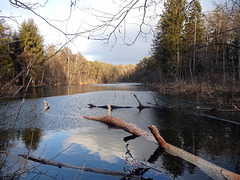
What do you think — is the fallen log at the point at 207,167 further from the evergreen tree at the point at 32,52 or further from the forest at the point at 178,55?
the evergreen tree at the point at 32,52

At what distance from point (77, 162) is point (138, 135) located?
2.60 metres

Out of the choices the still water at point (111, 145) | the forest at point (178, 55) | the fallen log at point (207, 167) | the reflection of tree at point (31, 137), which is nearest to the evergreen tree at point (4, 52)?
the forest at point (178, 55)

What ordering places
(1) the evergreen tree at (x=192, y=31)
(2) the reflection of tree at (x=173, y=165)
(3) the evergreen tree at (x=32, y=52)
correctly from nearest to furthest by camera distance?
(3) the evergreen tree at (x=32, y=52)
(1) the evergreen tree at (x=192, y=31)
(2) the reflection of tree at (x=173, y=165)

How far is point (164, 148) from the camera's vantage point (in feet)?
15.9

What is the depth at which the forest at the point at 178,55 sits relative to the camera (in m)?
2.56

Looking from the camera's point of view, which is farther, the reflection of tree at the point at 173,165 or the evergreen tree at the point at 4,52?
the reflection of tree at the point at 173,165

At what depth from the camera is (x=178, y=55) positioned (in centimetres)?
2559

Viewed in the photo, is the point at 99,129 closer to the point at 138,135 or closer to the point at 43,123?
the point at 138,135

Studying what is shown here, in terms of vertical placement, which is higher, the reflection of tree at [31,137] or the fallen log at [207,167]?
the fallen log at [207,167]

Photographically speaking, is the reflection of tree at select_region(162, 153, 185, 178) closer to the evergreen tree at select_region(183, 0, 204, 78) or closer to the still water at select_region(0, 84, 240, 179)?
the still water at select_region(0, 84, 240, 179)

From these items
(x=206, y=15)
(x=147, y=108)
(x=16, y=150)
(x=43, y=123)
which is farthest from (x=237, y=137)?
(x=43, y=123)

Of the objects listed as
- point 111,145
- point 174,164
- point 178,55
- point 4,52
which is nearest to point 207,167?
point 174,164

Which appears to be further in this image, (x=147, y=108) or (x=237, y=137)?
(x=147, y=108)

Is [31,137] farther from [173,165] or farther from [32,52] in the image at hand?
[173,165]
